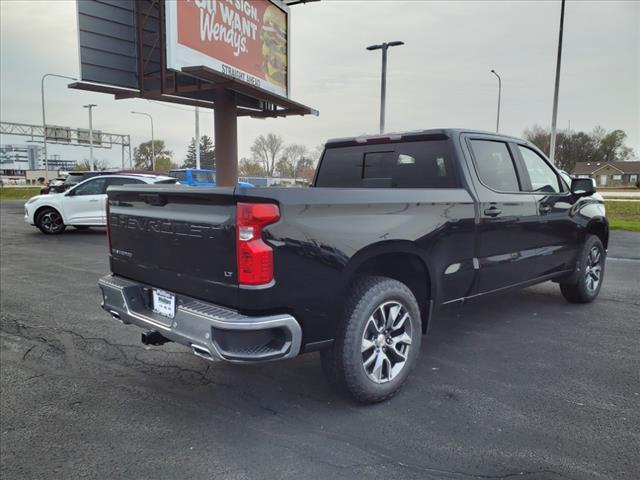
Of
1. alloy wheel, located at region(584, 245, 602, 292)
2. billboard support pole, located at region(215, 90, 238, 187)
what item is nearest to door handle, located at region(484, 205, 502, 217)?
alloy wheel, located at region(584, 245, 602, 292)

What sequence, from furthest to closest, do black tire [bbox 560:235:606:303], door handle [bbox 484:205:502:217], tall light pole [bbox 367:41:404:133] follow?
tall light pole [bbox 367:41:404:133], black tire [bbox 560:235:606:303], door handle [bbox 484:205:502:217]

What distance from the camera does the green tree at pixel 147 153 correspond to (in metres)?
93.1

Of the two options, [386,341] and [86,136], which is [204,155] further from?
[386,341]

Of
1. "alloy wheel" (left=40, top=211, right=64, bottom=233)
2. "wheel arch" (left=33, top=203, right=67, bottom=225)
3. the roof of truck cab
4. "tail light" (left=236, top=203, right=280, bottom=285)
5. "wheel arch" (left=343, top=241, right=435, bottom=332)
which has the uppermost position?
the roof of truck cab

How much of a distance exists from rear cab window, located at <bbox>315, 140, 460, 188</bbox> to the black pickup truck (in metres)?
0.01

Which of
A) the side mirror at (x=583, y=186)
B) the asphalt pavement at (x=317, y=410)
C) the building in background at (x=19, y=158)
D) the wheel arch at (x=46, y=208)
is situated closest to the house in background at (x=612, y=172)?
the wheel arch at (x=46, y=208)

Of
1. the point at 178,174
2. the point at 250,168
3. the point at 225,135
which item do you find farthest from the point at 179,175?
the point at 250,168

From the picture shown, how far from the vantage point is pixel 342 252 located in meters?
3.03

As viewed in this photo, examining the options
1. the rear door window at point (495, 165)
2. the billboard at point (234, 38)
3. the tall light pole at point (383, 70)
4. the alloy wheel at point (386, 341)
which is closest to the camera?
the alloy wheel at point (386, 341)

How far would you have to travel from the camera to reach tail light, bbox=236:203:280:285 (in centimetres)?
265

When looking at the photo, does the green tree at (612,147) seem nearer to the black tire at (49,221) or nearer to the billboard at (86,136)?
the billboard at (86,136)

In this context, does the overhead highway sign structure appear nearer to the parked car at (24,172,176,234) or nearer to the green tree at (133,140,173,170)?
the parked car at (24,172,176,234)

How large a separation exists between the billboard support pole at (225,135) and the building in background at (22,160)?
13026cm

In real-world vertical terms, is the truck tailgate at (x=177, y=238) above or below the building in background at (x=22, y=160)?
A: below
